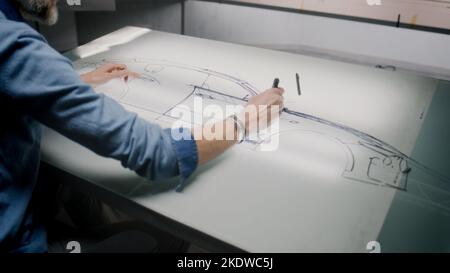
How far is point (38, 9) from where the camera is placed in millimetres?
732

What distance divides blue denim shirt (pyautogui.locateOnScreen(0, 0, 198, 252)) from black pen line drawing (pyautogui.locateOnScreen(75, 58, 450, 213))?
0.93 ft

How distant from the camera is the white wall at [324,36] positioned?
5.11 ft

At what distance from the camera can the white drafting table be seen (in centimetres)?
71

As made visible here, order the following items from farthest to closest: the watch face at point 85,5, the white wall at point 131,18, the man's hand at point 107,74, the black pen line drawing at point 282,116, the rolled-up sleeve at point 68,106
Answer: the white wall at point 131,18, the watch face at point 85,5, the man's hand at point 107,74, the black pen line drawing at point 282,116, the rolled-up sleeve at point 68,106

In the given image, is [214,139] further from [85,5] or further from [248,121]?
[85,5]

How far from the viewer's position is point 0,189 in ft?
2.37

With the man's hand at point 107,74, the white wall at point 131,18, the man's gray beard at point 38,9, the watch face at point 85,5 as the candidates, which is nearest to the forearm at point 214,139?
the man's gray beard at point 38,9

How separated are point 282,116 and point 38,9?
0.61 m


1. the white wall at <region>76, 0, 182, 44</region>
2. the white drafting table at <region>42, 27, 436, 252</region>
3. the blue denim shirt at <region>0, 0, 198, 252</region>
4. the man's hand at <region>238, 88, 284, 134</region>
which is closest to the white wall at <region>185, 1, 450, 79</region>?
the white wall at <region>76, 0, 182, 44</region>

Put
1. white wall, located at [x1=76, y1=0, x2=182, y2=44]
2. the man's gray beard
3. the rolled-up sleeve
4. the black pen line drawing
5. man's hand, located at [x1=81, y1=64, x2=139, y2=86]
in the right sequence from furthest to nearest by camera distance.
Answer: white wall, located at [x1=76, y1=0, x2=182, y2=44] → man's hand, located at [x1=81, y1=64, x2=139, y2=86] → the black pen line drawing → the man's gray beard → the rolled-up sleeve

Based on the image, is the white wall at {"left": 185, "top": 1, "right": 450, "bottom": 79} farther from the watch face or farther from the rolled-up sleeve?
the rolled-up sleeve

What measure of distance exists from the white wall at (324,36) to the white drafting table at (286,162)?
337 millimetres

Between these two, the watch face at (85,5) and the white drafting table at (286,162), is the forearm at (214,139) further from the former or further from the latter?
the watch face at (85,5)
